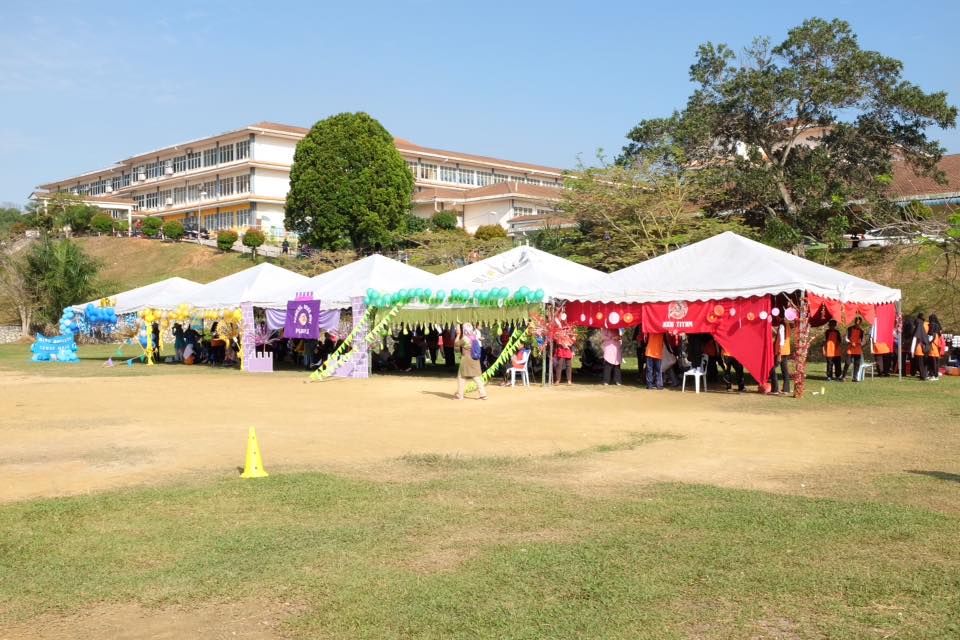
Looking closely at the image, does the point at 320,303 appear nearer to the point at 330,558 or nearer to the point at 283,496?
the point at 283,496

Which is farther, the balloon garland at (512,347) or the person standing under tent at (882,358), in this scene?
the person standing under tent at (882,358)

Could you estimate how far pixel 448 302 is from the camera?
69.2 feet

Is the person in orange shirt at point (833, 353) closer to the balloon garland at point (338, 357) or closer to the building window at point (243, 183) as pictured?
the balloon garland at point (338, 357)

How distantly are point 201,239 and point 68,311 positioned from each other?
30195 millimetres

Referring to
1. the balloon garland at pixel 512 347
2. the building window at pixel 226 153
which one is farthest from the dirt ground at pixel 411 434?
the building window at pixel 226 153

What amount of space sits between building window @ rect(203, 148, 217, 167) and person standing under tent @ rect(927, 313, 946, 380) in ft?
184

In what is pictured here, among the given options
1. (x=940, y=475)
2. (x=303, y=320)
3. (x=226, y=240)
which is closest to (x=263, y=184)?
(x=226, y=240)

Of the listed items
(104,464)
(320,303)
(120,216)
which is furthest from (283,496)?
(120,216)

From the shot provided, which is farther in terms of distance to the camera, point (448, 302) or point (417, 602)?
point (448, 302)

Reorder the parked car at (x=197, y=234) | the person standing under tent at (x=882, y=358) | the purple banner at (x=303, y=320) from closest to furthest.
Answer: the person standing under tent at (x=882, y=358) < the purple banner at (x=303, y=320) < the parked car at (x=197, y=234)

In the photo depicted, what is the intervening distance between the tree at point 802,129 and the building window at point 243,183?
36.9 metres

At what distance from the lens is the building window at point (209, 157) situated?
6550cm

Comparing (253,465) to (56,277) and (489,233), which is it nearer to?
(56,277)

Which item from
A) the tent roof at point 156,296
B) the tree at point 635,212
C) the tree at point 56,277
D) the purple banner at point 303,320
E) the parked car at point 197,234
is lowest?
the purple banner at point 303,320
